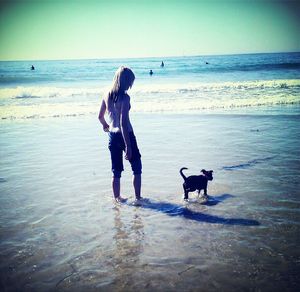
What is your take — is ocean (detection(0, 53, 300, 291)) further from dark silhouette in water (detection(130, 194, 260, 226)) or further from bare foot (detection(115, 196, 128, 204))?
bare foot (detection(115, 196, 128, 204))

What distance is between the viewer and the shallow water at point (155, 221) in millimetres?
2734

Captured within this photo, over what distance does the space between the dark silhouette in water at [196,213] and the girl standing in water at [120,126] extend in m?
0.36

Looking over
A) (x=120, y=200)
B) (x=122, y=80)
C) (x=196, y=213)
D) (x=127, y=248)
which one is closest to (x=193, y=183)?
(x=196, y=213)

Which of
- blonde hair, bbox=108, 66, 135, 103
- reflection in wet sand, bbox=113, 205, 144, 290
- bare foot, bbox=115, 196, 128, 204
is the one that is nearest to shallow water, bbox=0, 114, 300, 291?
reflection in wet sand, bbox=113, 205, 144, 290

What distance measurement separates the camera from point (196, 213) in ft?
13.2

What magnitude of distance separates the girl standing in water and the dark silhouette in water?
0.36 metres

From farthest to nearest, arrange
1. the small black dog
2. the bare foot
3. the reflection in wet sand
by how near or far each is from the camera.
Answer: the bare foot < the small black dog < the reflection in wet sand

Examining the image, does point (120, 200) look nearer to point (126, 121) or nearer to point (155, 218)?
point (155, 218)

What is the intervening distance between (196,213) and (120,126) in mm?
1619

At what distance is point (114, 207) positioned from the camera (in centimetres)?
434

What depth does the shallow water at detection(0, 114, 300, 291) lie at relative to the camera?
8.97ft

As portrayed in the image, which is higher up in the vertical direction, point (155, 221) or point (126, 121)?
point (126, 121)

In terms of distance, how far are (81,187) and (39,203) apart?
0.81 m

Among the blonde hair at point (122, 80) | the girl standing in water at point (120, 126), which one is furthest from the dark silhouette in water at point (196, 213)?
the blonde hair at point (122, 80)
